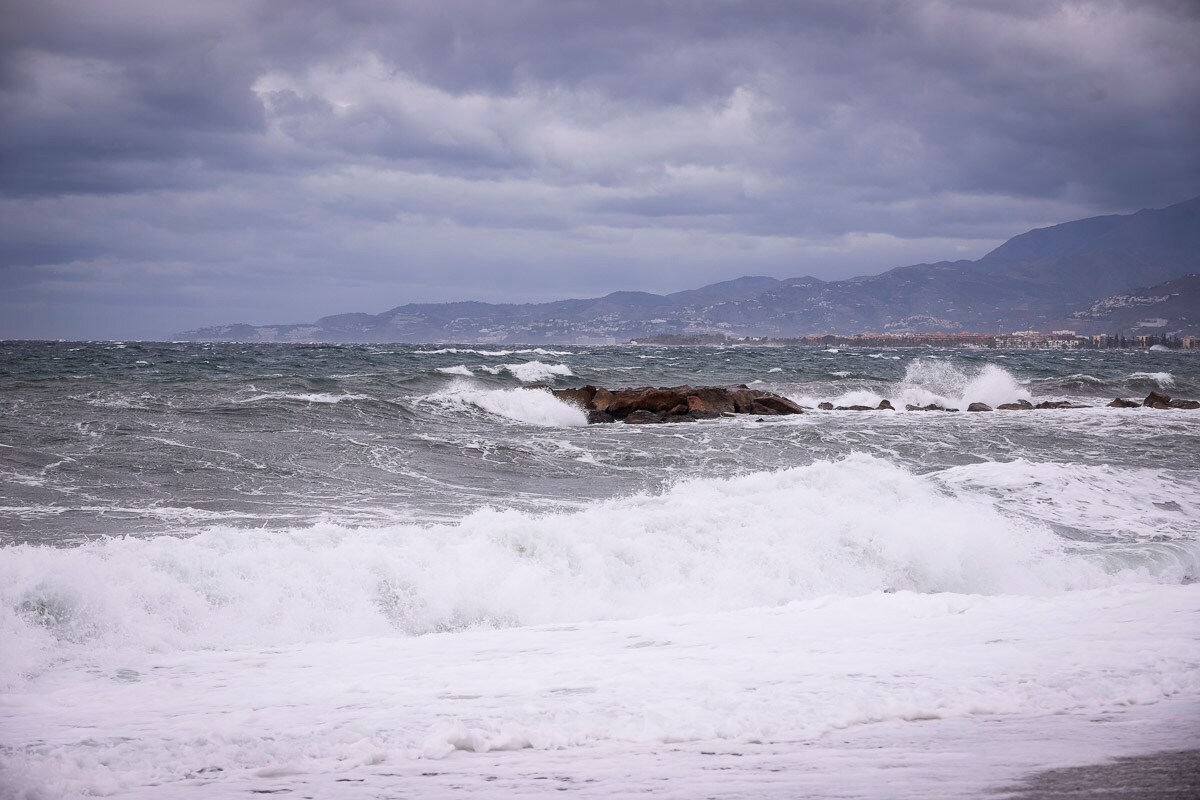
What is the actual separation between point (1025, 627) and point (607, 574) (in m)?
3.94

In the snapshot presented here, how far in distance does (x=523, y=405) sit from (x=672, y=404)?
426cm

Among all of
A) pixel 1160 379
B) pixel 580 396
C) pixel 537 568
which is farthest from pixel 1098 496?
pixel 1160 379

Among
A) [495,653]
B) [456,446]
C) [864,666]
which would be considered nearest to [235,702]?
[495,653]

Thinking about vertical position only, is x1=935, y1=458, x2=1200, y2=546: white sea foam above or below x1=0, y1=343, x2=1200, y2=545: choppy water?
below

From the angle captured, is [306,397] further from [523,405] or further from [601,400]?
[601,400]

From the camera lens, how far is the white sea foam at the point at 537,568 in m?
7.21

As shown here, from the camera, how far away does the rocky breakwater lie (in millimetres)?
25422

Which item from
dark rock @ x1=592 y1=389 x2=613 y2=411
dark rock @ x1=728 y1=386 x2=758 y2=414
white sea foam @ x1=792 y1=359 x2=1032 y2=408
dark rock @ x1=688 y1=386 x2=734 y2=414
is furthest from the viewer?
white sea foam @ x1=792 y1=359 x2=1032 y2=408

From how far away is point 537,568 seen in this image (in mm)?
9070

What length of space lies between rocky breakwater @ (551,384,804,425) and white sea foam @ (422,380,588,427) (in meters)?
0.51

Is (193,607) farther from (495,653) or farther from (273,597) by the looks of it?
(495,653)

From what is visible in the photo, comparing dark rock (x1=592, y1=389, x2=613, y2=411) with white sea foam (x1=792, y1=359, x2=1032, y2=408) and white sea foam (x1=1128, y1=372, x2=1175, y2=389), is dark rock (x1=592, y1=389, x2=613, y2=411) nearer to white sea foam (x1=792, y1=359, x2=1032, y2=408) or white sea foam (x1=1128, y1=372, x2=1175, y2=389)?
white sea foam (x1=792, y1=359, x2=1032, y2=408)

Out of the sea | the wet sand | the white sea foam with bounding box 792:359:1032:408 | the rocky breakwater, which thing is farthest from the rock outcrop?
the wet sand

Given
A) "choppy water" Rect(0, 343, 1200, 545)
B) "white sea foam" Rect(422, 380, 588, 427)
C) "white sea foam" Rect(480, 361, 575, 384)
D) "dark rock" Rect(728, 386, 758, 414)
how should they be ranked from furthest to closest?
1. "white sea foam" Rect(480, 361, 575, 384)
2. "dark rock" Rect(728, 386, 758, 414)
3. "white sea foam" Rect(422, 380, 588, 427)
4. "choppy water" Rect(0, 343, 1200, 545)
